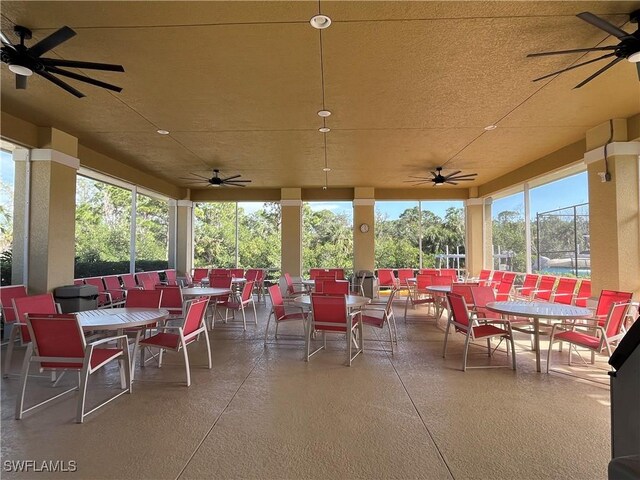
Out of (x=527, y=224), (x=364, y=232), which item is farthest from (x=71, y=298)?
(x=527, y=224)

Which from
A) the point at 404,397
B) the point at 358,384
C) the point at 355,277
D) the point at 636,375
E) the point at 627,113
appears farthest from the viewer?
the point at 355,277

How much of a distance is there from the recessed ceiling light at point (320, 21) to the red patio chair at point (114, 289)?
5829mm

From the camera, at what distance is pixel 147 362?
4207 mm

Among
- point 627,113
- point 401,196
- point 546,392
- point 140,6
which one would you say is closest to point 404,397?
point 546,392

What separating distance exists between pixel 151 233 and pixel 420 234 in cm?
753

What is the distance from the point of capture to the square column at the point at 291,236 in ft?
34.7

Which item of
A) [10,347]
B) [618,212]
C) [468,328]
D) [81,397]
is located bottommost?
[81,397]

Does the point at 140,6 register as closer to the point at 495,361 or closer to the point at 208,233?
the point at 495,361

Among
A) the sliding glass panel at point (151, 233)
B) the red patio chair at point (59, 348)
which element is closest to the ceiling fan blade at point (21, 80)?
the red patio chair at point (59, 348)

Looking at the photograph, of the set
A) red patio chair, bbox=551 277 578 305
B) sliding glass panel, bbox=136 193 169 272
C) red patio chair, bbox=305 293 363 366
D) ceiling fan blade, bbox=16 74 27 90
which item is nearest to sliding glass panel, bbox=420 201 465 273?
red patio chair, bbox=551 277 578 305

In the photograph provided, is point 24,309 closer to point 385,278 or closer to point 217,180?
point 217,180

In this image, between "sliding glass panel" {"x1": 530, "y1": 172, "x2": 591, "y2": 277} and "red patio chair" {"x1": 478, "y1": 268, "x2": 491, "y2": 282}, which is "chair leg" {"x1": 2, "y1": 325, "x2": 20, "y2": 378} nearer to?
"sliding glass panel" {"x1": 530, "y1": 172, "x2": 591, "y2": 277}

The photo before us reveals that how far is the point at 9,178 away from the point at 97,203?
6.50 feet

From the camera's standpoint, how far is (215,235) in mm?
11203
